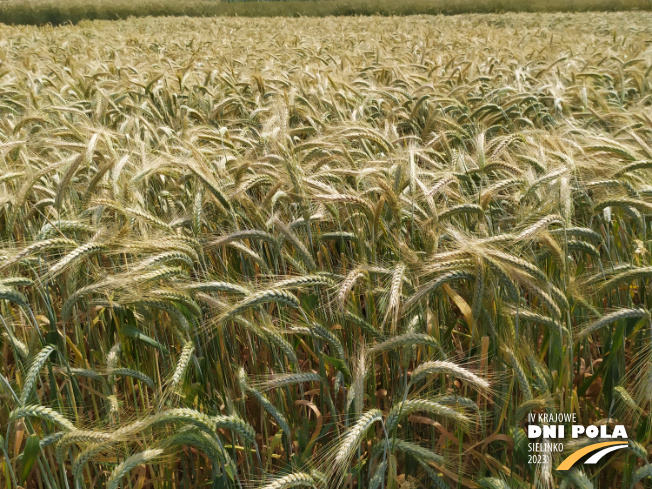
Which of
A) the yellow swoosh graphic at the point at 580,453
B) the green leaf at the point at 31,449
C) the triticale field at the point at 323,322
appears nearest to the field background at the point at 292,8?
the triticale field at the point at 323,322

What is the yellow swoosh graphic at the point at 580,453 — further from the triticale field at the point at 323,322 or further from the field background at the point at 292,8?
the field background at the point at 292,8

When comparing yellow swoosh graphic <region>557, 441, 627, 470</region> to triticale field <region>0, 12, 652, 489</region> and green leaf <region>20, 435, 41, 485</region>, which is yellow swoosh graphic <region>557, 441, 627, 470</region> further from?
green leaf <region>20, 435, 41, 485</region>

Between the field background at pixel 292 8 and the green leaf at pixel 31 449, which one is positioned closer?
the green leaf at pixel 31 449

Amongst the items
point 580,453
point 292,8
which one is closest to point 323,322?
point 580,453

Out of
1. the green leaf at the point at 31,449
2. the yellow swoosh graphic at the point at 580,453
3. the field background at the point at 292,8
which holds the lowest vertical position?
the yellow swoosh graphic at the point at 580,453

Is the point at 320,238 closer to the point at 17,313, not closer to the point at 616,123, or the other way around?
the point at 17,313

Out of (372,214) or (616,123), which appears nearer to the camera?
(372,214)

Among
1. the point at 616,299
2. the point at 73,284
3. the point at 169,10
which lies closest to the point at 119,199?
the point at 73,284

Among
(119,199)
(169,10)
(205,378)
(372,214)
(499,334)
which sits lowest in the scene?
(205,378)

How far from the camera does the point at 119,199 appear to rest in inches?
80.7

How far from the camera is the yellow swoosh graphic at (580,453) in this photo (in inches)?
55.1

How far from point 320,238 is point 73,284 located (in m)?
0.85

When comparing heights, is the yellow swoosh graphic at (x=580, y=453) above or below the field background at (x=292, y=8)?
below

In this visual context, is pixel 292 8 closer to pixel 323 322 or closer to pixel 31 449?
pixel 323 322
